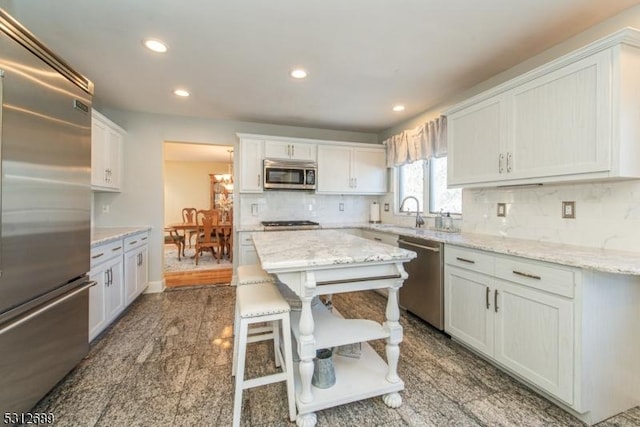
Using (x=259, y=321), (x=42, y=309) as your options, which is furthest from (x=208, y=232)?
(x=259, y=321)

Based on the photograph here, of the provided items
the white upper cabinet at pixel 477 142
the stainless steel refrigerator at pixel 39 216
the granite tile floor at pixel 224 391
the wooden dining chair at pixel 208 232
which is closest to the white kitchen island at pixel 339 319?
the granite tile floor at pixel 224 391

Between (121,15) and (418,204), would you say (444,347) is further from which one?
(121,15)

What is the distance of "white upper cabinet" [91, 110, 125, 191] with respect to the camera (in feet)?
Result: 9.87

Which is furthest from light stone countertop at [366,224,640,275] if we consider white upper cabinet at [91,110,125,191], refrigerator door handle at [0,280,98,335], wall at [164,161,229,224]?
wall at [164,161,229,224]

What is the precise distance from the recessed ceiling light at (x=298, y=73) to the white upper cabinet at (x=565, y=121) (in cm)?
155

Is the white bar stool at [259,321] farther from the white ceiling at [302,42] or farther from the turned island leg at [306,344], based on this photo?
the white ceiling at [302,42]

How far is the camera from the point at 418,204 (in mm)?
3797

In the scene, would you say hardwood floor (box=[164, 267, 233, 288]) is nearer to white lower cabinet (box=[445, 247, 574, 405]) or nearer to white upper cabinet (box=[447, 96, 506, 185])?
white lower cabinet (box=[445, 247, 574, 405])

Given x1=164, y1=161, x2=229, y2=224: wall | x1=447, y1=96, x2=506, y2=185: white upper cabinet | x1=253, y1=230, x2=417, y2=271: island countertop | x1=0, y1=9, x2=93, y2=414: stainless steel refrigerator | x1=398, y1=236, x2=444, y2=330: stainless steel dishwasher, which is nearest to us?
x1=0, y1=9, x2=93, y2=414: stainless steel refrigerator

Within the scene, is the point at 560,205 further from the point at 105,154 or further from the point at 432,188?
the point at 105,154

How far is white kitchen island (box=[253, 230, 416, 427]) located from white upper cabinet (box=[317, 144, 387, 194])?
2.51m

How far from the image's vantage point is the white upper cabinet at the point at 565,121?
1.60 meters

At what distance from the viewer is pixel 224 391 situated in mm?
1846

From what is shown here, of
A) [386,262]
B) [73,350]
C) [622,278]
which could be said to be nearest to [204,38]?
[386,262]
